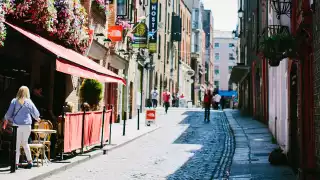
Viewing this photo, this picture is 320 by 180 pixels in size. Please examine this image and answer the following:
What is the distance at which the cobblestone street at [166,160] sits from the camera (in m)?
10.6

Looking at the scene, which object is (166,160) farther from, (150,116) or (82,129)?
(150,116)

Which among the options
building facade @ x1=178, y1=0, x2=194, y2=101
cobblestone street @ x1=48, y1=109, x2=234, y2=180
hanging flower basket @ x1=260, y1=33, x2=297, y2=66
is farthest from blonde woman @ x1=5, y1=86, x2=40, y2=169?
building facade @ x1=178, y1=0, x2=194, y2=101

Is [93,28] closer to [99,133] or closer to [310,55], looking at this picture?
[99,133]

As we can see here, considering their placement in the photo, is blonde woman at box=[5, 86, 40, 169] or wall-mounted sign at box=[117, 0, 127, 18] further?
wall-mounted sign at box=[117, 0, 127, 18]

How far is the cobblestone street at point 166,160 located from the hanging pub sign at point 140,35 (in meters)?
9.14

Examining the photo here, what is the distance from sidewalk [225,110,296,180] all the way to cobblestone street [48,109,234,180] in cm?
28

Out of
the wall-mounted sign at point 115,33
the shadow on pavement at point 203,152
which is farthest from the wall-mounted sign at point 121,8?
the shadow on pavement at point 203,152

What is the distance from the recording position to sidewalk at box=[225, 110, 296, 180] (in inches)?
412

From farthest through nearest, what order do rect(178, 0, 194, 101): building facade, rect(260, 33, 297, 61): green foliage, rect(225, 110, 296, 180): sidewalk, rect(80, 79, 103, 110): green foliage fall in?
rect(178, 0, 194, 101): building facade < rect(80, 79, 103, 110): green foliage < rect(225, 110, 296, 180): sidewalk < rect(260, 33, 297, 61): green foliage

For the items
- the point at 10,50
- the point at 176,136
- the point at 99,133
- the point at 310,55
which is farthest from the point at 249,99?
the point at 310,55

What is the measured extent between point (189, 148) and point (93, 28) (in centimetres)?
735

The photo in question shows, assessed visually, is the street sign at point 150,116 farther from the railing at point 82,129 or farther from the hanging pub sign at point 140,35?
the railing at point 82,129

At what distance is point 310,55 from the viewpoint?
356 inches

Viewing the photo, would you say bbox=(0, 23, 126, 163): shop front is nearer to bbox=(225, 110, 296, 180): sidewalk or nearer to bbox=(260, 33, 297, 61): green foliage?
bbox=(225, 110, 296, 180): sidewalk
